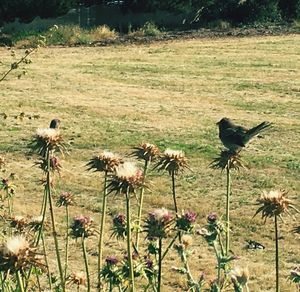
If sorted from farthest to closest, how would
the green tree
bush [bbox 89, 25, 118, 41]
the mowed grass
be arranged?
Result: the green tree, bush [bbox 89, 25, 118, 41], the mowed grass

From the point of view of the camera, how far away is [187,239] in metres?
2.71

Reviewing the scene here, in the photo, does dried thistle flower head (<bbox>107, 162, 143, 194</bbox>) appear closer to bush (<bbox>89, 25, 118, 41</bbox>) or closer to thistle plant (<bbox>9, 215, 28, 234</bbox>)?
thistle plant (<bbox>9, 215, 28, 234</bbox>)

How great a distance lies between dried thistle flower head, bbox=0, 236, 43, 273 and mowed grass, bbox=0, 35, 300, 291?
1.61 metres

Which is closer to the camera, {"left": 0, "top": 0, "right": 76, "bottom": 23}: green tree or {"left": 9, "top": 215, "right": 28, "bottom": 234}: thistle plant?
{"left": 9, "top": 215, "right": 28, "bottom": 234}: thistle plant

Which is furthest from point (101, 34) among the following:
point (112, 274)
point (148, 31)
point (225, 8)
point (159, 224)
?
point (159, 224)

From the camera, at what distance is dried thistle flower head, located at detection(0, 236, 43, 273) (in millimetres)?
1891

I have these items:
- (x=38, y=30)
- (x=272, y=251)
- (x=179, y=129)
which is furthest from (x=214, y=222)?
(x=38, y=30)

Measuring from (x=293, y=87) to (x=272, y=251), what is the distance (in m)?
10.5

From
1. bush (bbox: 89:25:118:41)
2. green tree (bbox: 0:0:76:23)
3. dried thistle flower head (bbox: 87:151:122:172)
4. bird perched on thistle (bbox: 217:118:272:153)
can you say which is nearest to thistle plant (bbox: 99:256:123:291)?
dried thistle flower head (bbox: 87:151:122:172)

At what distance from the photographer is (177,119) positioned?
13430 mm

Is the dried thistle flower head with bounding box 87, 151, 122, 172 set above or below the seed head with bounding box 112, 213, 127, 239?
above

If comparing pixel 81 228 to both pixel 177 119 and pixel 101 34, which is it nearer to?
pixel 177 119

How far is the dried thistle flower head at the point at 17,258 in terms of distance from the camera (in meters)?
1.89

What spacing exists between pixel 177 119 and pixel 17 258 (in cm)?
1159
